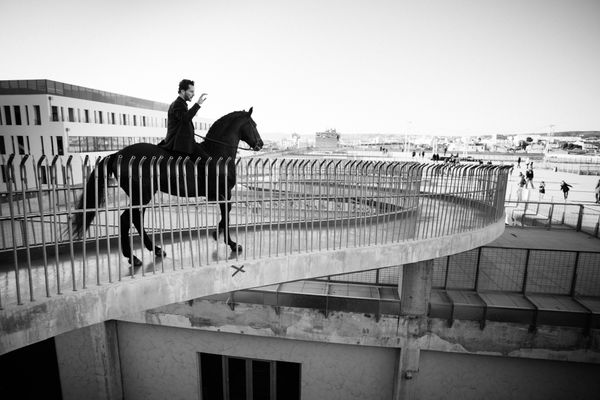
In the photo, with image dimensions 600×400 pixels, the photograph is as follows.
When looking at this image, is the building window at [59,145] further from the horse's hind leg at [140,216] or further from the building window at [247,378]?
the horse's hind leg at [140,216]

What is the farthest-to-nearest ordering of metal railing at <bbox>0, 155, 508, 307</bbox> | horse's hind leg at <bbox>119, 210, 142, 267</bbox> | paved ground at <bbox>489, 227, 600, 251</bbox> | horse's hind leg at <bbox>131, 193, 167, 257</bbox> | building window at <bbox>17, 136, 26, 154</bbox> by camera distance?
1. building window at <bbox>17, 136, 26, 154</bbox>
2. paved ground at <bbox>489, 227, 600, 251</bbox>
3. horse's hind leg at <bbox>131, 193, 167, 257</bbox>
4. horse's hind leg at <bbox>119, 210, 142, 267</bbox>
5. metal railing at <bbox>0, 155, 508, 307</bbox>

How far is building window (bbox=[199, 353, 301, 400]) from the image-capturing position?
30.7 ft

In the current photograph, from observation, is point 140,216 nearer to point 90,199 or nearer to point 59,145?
point 90,199

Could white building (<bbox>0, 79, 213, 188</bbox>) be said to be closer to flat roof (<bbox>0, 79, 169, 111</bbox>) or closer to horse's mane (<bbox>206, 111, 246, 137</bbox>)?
flat roof (<bbox>0, 79, 169, 111</bbox>)

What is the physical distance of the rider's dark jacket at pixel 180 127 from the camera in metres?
5.15

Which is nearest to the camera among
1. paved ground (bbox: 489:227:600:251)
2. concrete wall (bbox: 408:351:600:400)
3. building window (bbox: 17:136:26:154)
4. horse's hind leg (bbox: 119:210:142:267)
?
horse's hind leg (bbox: 119:210:142:267)

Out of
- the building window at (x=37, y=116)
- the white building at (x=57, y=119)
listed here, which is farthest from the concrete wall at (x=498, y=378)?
the building window at (x=37, y=116)

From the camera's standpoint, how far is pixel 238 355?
9219 millimetres

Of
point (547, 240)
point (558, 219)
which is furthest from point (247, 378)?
point (558, 219)

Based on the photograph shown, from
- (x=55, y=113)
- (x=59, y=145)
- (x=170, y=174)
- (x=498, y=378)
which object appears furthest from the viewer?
(x=59, y=145)

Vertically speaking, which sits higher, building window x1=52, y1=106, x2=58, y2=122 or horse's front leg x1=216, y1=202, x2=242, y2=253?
building window x1=52, y1=106, x2=58, y2=122

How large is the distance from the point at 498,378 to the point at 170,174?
9037mm

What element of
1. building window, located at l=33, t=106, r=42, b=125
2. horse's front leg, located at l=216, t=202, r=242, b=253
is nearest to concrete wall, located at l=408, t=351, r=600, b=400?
horse's front leg, located at l=216, t=202, r=242, b=253

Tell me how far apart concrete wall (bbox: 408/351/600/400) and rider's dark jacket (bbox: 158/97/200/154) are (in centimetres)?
759
